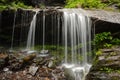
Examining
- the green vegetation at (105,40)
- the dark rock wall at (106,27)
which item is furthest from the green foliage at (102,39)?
the dark rock wall at (106,27)

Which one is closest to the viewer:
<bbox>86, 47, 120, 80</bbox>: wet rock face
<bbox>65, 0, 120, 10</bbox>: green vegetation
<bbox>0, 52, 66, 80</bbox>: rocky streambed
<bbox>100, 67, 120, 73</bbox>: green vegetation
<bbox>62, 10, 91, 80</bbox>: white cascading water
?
<bbox>86, 47, 120, 80</bbox>: wet rock face

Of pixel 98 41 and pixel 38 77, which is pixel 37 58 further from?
pixel 98 41

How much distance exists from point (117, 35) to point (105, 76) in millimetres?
3164

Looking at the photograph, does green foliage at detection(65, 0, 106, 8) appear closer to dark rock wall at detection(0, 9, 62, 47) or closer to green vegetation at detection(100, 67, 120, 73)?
dark rock wall at detection(0, 9, 62, 47)

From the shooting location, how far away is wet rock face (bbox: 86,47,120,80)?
7.94m

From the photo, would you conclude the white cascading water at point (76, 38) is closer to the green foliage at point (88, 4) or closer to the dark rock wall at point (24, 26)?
the dark rock wall at point (24, 26)

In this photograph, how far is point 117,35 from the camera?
34.4 ft

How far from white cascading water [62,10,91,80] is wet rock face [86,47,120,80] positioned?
8.07 feet

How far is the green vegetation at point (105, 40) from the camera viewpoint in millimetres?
9993

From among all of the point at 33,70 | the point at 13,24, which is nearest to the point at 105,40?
the point at 33,70

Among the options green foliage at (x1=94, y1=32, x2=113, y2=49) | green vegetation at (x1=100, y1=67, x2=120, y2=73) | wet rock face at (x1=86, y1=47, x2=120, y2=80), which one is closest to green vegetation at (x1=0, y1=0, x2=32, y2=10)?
green foliage at (x1=94, y1=32, x2=113, y2=49)

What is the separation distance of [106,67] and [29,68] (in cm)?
381

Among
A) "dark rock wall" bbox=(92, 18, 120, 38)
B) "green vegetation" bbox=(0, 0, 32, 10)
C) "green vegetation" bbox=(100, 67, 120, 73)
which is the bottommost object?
"green vegetation" bbox=(100, 67, 120, 73)

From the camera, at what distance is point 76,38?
1209 cm
